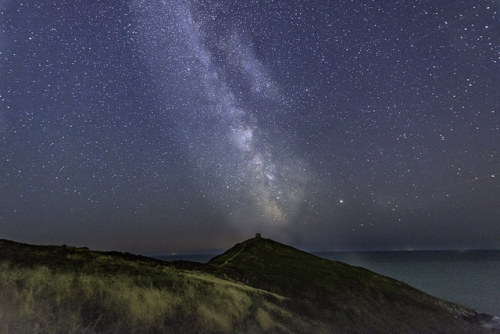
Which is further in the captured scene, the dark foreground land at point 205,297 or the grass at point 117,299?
the dark foreground land at point 205,297

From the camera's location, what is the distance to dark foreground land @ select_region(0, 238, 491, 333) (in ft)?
35.8

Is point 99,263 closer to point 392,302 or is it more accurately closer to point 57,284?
point 57,284

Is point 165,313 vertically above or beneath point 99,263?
beneath

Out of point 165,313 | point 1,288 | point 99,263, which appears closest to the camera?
point 1,288

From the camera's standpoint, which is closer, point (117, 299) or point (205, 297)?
point (117, 299)

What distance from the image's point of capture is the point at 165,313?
12391 mm

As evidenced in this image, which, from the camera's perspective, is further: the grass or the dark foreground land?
the dark foreground land

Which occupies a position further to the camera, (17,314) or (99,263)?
(99,263)

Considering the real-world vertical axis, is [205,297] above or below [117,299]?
above

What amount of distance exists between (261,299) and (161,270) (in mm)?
4713

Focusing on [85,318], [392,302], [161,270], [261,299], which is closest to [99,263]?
[161,270]

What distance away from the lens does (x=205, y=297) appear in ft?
46.8

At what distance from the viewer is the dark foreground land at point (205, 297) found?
1091cm

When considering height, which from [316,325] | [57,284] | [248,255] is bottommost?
[316,325]
